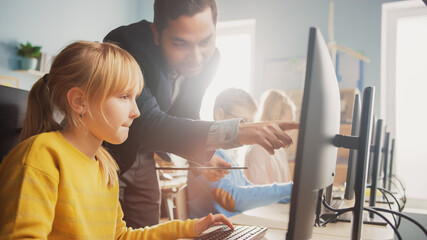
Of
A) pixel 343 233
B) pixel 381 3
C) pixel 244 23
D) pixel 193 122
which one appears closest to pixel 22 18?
pixel 244 23

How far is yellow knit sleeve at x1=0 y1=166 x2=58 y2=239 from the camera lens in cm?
66

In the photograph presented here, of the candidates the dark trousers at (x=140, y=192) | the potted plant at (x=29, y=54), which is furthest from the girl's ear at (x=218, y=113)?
the potted plant at (x=29, y=54)

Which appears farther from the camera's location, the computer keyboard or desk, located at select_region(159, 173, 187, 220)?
desk, located at select_region(159, 173, 187, 220)

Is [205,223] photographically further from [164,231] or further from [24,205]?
[24,205]

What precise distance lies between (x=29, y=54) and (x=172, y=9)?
2.19m

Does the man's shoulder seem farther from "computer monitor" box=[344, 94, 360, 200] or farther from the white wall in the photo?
"computer monitor" box=[344, 94, 360, 200]

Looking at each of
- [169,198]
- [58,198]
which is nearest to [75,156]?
[58,198]

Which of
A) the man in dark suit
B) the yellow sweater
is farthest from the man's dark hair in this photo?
the yellow sweater

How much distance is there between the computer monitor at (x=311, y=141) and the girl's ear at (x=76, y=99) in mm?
554

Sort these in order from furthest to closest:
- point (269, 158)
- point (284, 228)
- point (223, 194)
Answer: point (269, 158) < point (223, 194) < point (284, 228)

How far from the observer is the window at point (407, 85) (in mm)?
3332

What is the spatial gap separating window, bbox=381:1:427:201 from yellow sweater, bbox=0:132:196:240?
3.02 m

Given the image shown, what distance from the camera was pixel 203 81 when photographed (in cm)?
131

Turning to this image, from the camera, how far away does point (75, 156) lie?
82cm
